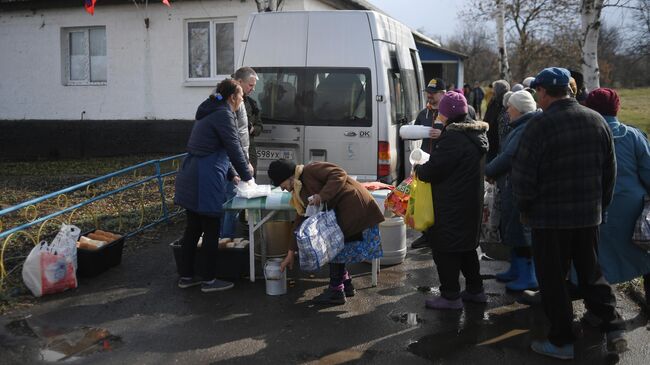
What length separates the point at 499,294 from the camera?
18.3 feet

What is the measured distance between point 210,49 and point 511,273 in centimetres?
1021

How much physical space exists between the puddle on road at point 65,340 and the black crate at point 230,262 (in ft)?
4.05

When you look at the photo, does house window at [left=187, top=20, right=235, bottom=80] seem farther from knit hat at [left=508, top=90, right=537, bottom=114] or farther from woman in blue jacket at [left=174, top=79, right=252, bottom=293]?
knit hat at [left=508, top=90, right=537, bottom=114]

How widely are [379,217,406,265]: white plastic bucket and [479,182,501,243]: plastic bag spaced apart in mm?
893

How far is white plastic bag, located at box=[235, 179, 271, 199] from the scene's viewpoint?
556cm

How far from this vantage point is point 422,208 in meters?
4.95

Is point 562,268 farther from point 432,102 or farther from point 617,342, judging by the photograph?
point 432,102

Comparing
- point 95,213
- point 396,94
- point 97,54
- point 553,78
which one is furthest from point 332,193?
point 97,54

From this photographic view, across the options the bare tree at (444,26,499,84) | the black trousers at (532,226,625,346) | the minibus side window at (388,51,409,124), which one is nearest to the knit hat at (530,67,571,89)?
the black trousers at (532,226,625,346)

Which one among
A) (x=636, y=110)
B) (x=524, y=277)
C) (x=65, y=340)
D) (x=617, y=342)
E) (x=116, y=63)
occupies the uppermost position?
(x=116, y=63)

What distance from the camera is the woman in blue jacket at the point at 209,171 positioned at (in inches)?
214

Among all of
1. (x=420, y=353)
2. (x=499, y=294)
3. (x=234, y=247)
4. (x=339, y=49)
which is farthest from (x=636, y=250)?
(x=339, y=49)

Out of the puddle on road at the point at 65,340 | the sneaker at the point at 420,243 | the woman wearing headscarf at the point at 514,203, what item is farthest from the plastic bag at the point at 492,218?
the puddle on road at the point at 65,340

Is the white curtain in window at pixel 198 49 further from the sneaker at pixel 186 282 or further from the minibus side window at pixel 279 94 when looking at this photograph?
the sneaker at pixel 186 282
